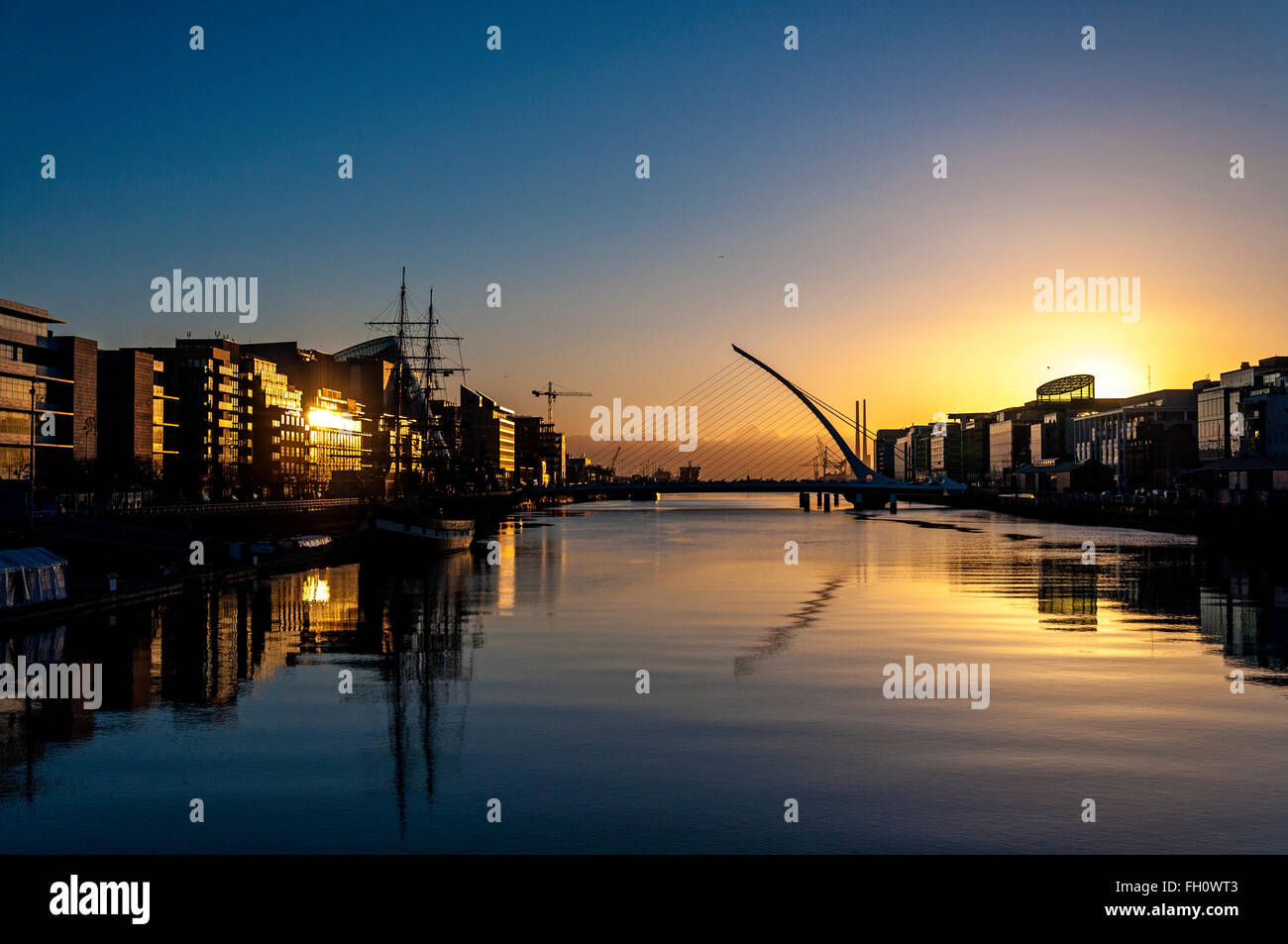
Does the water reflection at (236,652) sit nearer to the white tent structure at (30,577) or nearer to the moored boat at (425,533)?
the white tent structure at (30,577)

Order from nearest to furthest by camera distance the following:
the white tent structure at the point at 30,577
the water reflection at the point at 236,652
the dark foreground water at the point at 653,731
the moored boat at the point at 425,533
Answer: the dark foreground water at the point at 653,731 → the water reflection at the point at 236,652 → the white tent structure at the point at 30,577 → the moored boat at the point at 425,533

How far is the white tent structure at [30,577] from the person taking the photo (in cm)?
3859

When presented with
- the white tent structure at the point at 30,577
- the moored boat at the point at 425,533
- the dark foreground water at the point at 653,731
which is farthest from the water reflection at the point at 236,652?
the moored boat at the point at 425,533

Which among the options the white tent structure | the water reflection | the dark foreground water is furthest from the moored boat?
the white tent structure

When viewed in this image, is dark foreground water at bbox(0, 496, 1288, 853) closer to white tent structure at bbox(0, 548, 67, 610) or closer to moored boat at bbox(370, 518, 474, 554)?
white tent structure at bbox(0, 548, 67, 610)

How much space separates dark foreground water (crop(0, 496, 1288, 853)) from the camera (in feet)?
55.4

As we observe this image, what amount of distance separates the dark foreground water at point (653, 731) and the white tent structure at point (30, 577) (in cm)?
278

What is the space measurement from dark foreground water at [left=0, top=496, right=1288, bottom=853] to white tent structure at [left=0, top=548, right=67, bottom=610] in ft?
9.13

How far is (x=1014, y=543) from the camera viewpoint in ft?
334
